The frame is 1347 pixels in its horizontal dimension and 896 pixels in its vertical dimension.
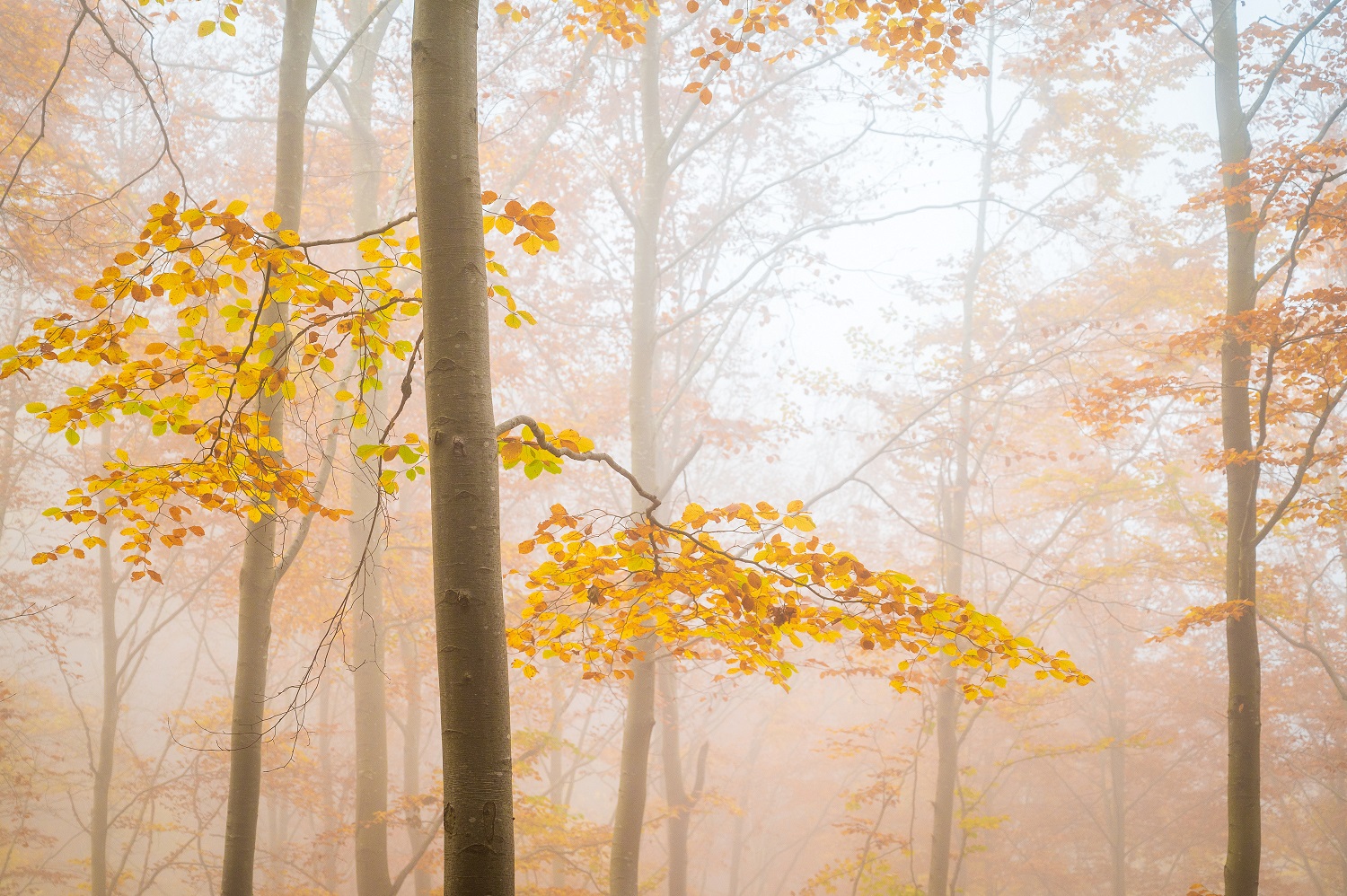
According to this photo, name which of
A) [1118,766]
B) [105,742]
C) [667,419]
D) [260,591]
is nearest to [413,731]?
[105,742]

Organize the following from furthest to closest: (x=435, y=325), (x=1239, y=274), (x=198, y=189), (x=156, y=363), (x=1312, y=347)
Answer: (x=198, y=189) < (x=1239, y=274) < (x=1312, y=347) < (x=156, y=363) < (x=435, y=325)

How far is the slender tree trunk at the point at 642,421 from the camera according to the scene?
5402 mm

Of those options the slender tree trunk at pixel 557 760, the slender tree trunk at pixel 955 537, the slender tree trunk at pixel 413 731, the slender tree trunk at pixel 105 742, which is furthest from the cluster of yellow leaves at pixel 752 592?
the slender tree trunk at pixel 557 760

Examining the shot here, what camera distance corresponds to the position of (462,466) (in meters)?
1.55

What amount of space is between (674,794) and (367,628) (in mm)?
3819

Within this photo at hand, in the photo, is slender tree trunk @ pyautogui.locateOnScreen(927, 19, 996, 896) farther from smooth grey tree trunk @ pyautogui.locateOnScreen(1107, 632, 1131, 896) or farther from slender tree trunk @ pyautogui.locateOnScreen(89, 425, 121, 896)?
slender tree trunk @ pyautogui.locateOnScreen(89, 425, 121, 896)

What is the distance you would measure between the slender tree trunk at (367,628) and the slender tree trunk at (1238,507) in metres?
5.50

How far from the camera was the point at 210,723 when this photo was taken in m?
11.0

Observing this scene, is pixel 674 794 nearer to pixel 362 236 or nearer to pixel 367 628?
pixel 367 628

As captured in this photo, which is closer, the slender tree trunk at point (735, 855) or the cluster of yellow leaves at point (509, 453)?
the cluster of yellow leaves at point (509, 453)

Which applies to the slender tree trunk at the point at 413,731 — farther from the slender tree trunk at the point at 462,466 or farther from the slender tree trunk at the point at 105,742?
the slender tree trunk at the point at 462,466

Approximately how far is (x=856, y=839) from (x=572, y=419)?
10.4 meters

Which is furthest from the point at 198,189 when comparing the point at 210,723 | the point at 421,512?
the point at 210,723

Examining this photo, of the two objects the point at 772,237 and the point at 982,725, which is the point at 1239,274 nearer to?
the point at 772,237
